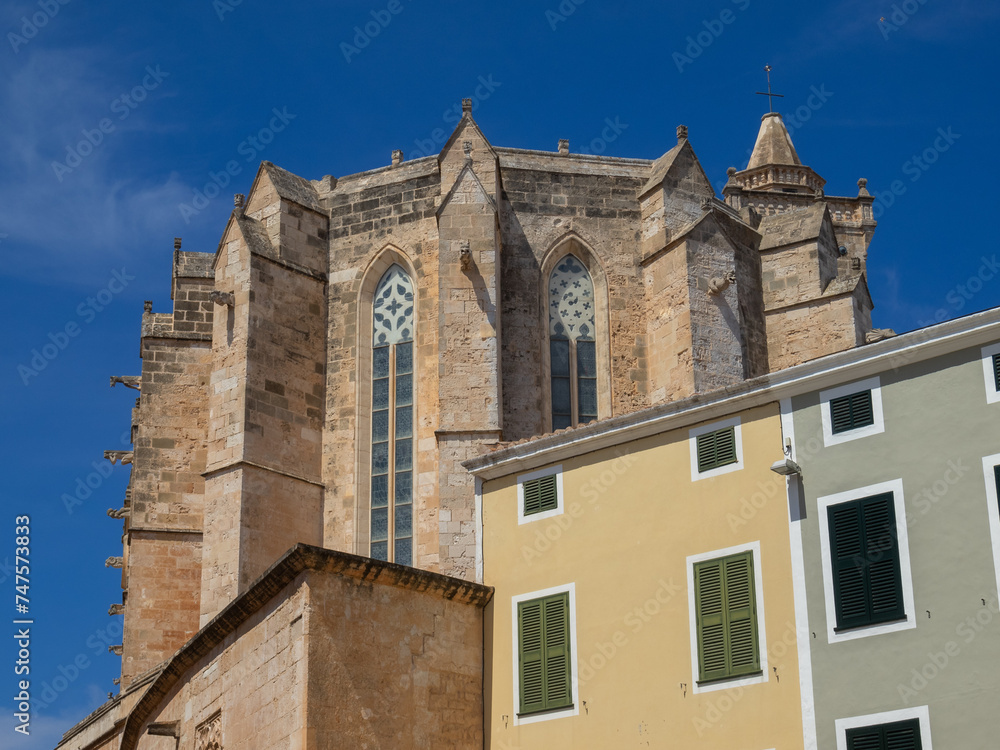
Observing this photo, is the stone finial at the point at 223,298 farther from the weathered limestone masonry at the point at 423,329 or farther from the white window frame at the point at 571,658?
the white window frame at the point at 571,658

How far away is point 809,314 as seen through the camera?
2473 centimetres

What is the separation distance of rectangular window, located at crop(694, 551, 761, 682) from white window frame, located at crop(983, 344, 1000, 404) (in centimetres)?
283

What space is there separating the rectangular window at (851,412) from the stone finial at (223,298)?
470 inches

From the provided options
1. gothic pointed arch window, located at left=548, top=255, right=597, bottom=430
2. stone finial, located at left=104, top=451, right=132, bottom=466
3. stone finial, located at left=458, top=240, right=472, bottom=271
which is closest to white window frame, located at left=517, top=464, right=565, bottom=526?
stone finial, located at left=458, top=240, right=472, bottom=271

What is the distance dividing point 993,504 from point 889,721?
217cm

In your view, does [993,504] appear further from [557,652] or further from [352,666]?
[352,666]

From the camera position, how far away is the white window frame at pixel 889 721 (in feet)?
42.5

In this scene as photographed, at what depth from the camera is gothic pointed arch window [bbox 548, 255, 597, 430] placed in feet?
78.1

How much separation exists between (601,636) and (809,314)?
10.7m

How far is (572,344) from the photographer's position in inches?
952

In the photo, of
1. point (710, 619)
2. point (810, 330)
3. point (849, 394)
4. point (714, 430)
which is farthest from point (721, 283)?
point (710, 619)

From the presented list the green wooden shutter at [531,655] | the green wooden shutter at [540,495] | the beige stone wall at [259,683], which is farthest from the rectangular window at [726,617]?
the beige stone wall at [259,683]

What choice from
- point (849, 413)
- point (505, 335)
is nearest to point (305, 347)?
point (505, 335)

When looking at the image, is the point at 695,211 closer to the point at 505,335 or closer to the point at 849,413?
the point at 505,335
